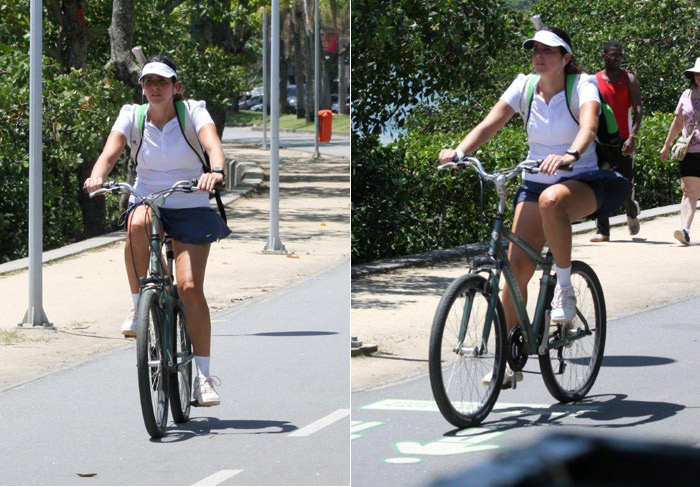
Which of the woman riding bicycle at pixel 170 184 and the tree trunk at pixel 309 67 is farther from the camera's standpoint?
the woman riding bicycle at pixel 170 184

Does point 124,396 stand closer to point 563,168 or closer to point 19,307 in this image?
point 563,168

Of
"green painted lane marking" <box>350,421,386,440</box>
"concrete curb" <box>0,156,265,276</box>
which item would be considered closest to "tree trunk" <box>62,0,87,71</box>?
"concrete curb" <box>0,156,265,276</box>

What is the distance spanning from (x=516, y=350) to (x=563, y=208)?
0.47 m

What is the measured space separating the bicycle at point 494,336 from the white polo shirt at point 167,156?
122cm

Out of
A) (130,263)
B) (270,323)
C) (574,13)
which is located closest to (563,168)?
(130,263)

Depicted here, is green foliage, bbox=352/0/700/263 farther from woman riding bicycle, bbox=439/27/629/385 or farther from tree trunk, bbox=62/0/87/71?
tree trunk, bbox=62/0/87/71

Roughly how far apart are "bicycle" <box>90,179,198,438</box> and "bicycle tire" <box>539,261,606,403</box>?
4.30 feet

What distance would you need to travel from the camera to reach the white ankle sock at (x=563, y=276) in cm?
421

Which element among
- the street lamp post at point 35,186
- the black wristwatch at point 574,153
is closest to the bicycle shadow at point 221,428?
the black wristwatch at point 574,153

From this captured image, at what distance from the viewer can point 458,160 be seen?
3477 millimetres

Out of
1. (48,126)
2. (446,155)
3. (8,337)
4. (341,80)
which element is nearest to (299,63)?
(48,126)

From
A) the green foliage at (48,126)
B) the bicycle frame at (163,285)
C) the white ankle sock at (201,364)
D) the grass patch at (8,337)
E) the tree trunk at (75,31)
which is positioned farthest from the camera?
the tree trunk at (75,31)

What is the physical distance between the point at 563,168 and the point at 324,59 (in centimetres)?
115

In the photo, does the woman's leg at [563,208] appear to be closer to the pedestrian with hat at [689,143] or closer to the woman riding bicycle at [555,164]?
the woman riding bicycle at [555,164]
